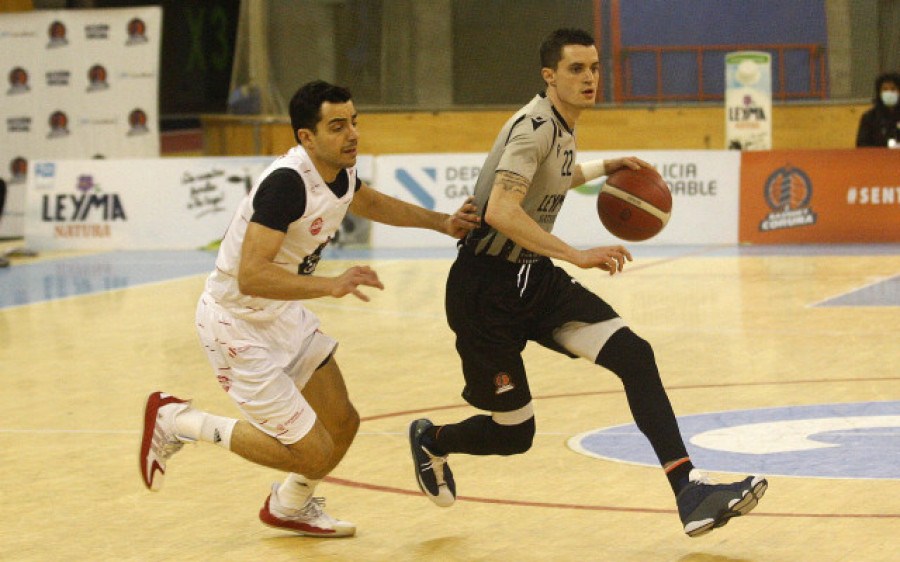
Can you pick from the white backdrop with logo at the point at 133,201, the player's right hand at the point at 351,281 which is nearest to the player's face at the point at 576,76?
the player's right hand at the point at 351,281

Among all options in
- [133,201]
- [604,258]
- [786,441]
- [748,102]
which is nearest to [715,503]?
[604,258]

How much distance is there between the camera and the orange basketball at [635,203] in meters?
6.32

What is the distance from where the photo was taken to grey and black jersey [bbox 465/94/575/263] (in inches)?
220

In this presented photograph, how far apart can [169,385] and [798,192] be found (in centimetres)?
1035

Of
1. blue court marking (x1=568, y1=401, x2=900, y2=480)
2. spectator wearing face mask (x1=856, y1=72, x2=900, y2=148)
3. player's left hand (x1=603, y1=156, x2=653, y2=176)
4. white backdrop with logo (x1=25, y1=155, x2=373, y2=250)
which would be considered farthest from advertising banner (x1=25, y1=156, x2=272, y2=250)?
player's left hand (x1=603, y1=156, x2=653, y2=176)

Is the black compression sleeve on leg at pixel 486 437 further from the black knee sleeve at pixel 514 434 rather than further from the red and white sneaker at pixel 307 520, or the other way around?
the red and white sneaker at pixel 307 520

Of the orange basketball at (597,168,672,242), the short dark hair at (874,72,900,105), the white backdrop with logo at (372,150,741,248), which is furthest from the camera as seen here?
the white backdrop with logo at (372,150,741,248)

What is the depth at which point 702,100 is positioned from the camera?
22.1m

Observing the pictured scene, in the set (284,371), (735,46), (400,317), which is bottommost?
(400,317)

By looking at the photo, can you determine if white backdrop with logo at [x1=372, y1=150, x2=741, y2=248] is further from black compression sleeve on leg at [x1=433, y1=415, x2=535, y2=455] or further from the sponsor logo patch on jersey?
the sponsor logo patch on jersey

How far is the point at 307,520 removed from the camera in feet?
19.0

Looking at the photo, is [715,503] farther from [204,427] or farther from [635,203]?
[204,427]

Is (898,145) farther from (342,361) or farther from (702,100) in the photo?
A: (342,361)

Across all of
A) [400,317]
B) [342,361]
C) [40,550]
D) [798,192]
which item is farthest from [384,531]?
[798,192]
